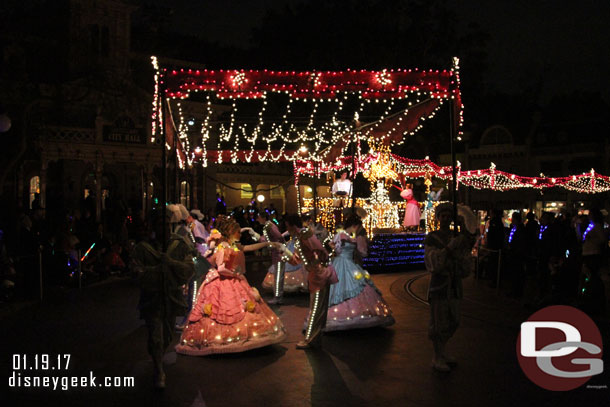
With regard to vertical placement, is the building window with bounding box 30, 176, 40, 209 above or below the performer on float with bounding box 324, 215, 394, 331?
above

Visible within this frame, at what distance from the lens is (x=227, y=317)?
7.14 metres

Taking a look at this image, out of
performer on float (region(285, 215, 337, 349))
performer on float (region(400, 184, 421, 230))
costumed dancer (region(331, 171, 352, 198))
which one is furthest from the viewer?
performer on float (region(400, 184, 421, 230))

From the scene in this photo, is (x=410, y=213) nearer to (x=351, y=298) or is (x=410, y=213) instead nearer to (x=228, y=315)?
(x=351, y=298)

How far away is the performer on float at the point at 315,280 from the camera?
7.63 metres

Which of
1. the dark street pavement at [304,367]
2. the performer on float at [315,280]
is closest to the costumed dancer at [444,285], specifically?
the dark street pavement at [304,367]

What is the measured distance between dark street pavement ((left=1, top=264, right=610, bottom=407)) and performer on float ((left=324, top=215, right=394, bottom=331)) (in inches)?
7.3

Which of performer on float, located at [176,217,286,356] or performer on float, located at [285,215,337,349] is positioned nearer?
performer on float, located at [176,217,286,356]

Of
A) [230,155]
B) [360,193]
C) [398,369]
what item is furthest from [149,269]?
[360,193]

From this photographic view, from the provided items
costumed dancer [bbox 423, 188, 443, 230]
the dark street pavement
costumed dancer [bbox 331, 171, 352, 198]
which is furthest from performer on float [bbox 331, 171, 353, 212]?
the dark street pavement

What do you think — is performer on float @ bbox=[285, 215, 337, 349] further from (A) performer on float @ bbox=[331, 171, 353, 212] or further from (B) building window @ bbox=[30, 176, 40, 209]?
(B) building window @ bbox=[30, 176, 40, 209]

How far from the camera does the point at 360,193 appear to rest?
70.0ft

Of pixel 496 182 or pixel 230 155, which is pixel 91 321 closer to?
pixel 230 155

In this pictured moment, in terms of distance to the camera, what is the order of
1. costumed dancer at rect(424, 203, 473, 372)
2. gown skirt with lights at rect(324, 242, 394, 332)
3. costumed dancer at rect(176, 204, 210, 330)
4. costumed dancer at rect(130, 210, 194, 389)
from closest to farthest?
1. costumed dancer at rect(130, 210, 194, 389)
2. costumed dancer at rect(424, 203, 473, 372)
3. costumed dancer at rect(176, 204, 210, 330)
4. gown skirt with lights at rect(324, 242, 394, 332)

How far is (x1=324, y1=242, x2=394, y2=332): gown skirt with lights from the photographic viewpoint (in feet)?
28.0
